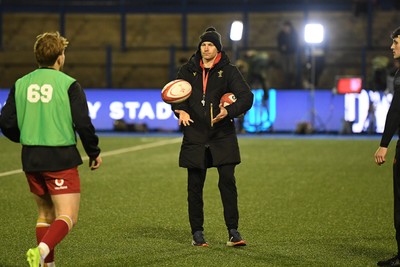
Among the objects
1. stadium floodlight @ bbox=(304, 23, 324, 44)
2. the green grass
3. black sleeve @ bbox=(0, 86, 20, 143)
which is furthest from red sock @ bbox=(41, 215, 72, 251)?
stadium floodlight @ bbox=(304, 23, 324, 44)

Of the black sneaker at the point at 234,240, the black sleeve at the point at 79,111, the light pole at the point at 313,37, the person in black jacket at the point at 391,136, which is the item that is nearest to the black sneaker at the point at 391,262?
the person in black jacket at the point at 391,136

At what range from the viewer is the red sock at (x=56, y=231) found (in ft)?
22.8

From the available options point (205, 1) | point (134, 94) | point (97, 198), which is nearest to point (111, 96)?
point (134, 94)

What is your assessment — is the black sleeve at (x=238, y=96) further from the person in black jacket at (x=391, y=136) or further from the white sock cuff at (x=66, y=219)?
the white sock cuff at (x=66, y=219)

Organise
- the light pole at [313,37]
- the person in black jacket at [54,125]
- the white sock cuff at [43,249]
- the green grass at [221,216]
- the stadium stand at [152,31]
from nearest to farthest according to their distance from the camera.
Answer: the white sock cuff at [43,249], the person in black jacket at [54,125], the green grass at [221,216], the light pole at [313,37], the stadium stand at [152,31]

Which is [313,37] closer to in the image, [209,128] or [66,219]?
[209,128]

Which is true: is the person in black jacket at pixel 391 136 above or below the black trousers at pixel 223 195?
above

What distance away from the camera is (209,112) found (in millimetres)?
9320

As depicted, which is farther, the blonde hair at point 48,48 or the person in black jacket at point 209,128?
the person in black jacket at point 209,128

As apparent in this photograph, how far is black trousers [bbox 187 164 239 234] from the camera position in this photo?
30.5ft

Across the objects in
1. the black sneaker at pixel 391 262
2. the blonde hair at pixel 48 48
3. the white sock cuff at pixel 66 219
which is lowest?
the black sneaker at pixel 391 262

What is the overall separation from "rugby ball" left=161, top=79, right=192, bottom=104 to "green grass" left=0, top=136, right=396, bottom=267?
1.35 meters

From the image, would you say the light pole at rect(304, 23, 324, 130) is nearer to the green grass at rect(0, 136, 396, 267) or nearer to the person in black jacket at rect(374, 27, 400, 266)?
the green grass at rect(0, 136, 396, 267)

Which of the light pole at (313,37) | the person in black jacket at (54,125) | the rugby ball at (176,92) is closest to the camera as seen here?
the person in black jacket at (54,125)
